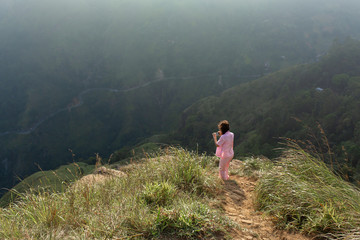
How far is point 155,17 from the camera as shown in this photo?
141 metres

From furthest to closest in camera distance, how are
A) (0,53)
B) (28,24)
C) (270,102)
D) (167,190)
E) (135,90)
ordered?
(28,24)
(0,53)
(135,90)
(270,102)
(167,190)

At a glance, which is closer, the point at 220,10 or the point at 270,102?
the point at 270,102

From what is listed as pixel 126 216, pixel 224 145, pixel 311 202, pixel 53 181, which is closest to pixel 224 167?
pixel 224 145

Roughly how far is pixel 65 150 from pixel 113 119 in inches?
903

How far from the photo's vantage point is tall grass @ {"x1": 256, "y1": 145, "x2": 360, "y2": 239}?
3.29m

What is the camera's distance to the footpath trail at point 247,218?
349cm

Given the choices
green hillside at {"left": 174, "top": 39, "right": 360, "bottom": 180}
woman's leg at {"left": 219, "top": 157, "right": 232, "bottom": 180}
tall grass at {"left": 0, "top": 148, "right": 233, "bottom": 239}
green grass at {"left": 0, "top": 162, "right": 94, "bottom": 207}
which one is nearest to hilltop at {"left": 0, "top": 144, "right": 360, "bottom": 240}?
tall grass at {"left": 0, "top": 148, "right": 233, "bottom": 239}

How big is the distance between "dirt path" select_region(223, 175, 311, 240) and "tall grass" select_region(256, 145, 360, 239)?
167mm

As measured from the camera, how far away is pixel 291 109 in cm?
4766

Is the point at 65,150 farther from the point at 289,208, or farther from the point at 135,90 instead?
the point at 289,208

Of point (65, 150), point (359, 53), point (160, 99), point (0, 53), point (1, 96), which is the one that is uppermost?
point (0, 53)

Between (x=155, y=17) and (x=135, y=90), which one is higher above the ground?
(x=155, y=17)

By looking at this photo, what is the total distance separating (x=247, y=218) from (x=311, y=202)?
41.4 inches

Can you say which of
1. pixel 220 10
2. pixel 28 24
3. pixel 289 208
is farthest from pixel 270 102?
pixel 28 24
